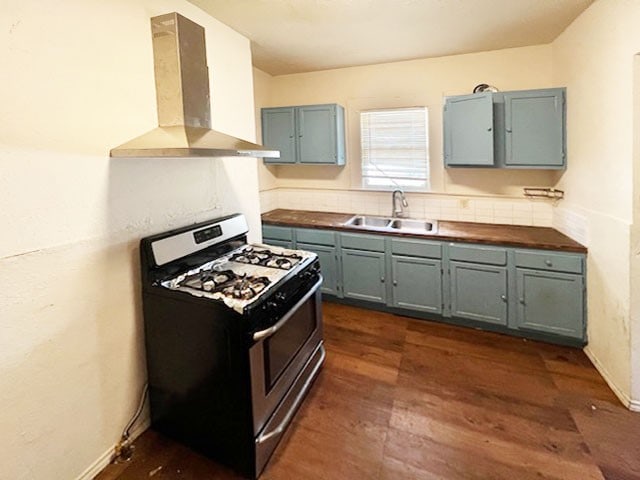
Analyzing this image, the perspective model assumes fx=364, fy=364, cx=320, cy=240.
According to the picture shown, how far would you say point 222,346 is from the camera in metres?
1.75

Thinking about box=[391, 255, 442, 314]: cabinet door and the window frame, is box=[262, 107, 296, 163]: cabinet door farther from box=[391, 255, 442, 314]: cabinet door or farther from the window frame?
box=[391, 255, 442, 314]: cabinet door

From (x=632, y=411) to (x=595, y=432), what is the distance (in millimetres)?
369

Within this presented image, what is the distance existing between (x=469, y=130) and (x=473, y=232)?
2.96 feet

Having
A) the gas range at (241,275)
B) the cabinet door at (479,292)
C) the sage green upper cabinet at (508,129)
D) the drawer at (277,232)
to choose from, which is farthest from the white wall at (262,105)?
the cabinet door at (479,292)

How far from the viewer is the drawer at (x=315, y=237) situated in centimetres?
363

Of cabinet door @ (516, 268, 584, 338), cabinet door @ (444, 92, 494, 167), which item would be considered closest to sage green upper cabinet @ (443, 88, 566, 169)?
cabinet door @ (444, 92, 494, 167)

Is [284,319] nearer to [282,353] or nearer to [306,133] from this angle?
[282,353]

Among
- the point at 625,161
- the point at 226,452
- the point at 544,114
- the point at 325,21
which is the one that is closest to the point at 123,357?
the point at 226,452

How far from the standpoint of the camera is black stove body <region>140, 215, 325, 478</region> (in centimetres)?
174

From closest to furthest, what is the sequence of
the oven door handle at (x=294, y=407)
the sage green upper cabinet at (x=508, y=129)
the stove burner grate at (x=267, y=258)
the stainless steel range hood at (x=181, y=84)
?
the oven door handle at (x=294, y=407) < the stainless steel range hood at (x=181, y=84) < the stove burner grate at (x=267, y=258) < the sage green upper cabinet at (x=508, y=129)

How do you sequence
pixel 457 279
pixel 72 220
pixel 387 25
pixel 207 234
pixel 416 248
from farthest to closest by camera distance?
pixel 416 248
pixel 457 279
pixel 387 25
pixel 207 234
pixel 72 220

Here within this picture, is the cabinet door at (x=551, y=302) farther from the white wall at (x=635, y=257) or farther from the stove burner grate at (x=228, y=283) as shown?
the stove burner grate at (x=228, y=283)

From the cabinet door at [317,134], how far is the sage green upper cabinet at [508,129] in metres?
1.15

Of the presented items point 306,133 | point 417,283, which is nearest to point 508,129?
point 417,283
